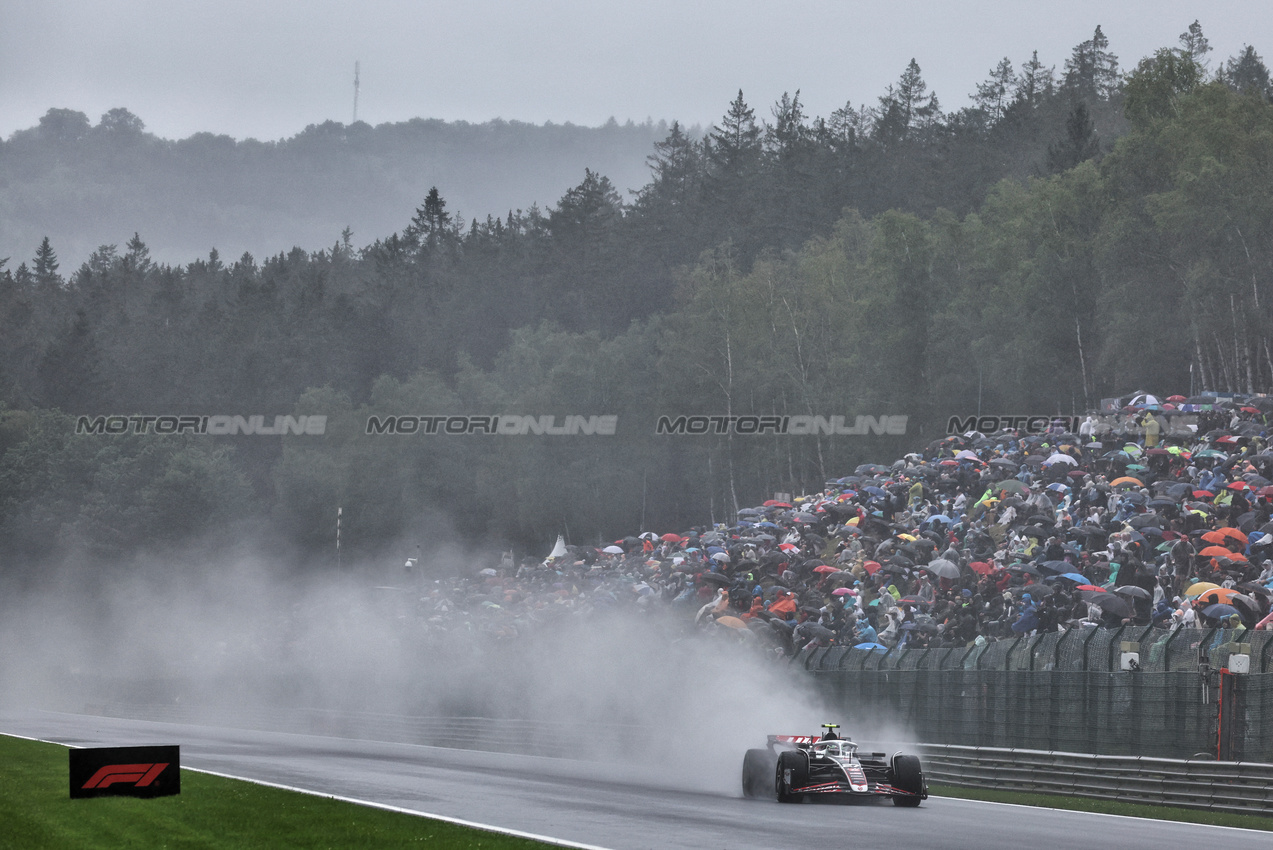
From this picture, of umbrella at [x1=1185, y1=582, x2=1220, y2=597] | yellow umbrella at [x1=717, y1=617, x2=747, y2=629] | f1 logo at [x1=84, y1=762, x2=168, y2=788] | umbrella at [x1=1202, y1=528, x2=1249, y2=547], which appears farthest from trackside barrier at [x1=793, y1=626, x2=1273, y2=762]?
f1 logo at [x1=84, y1=762, x2=168, y2=788]

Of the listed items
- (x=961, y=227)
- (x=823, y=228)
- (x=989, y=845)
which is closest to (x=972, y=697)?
(x=989, y=845)

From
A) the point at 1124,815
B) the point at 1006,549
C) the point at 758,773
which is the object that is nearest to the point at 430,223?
the point at 1006,549

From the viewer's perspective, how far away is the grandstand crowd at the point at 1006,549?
89.9 ft

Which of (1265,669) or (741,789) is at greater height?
(1265,669)

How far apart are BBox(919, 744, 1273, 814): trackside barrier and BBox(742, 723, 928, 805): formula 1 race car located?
103 inches

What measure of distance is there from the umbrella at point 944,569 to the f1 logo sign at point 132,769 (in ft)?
67.0

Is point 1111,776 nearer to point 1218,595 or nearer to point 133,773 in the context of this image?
point 1218,595

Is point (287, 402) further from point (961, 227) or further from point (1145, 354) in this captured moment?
point (1145, 354)

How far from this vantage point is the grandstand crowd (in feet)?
89.9

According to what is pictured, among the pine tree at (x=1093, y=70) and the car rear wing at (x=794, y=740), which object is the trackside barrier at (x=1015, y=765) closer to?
the car rear wing at (x=794, y=740)

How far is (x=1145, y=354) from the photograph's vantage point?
55.4 metres

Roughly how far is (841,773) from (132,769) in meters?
8.07

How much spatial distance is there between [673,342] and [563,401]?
11.6 m

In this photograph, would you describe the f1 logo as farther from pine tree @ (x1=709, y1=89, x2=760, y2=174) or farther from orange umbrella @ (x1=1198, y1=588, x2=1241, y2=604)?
pine tree @ (x1=709, y1=89, x2=760, y2=174)
